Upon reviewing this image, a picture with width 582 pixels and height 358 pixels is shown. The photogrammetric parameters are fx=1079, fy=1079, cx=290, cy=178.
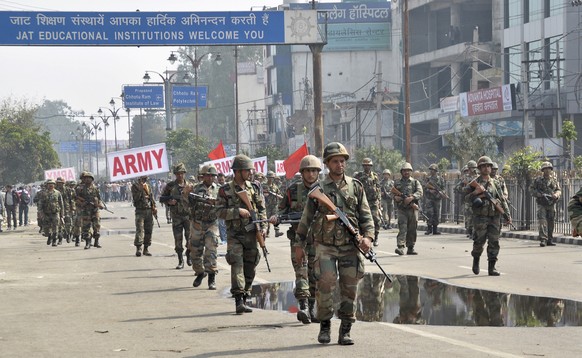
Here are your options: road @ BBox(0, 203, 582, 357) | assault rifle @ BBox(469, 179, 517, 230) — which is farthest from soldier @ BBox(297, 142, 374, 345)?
assault rifle @ BBox(469, 179, 517, 230)

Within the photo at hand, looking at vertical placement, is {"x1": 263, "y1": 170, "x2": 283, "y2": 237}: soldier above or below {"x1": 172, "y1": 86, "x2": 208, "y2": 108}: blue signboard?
below

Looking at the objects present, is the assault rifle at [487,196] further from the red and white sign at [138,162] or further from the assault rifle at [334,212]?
the red and white sign at [138,162]

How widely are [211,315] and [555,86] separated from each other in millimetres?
42095

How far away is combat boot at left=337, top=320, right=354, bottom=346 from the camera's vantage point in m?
9.27

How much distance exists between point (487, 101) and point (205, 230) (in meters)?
40.1

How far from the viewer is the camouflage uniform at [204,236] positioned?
14.5m

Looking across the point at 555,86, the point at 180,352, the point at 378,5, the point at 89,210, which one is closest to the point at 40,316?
the point at 180,352

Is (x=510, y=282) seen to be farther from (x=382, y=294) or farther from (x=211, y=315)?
(x=211, y=315)

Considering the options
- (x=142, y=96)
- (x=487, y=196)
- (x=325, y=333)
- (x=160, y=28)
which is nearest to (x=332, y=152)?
(x=325, y=333)

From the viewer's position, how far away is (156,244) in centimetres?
2716

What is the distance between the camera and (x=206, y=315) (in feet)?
39.2

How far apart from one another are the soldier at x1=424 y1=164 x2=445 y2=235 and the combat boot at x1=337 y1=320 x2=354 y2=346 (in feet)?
66.1

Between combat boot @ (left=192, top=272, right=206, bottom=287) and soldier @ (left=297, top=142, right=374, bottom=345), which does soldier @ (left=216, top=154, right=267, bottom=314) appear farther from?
combat boot @ (left=192, top=272, right=206, bottom=287)

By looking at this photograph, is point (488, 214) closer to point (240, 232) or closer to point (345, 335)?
point (240, 232)
